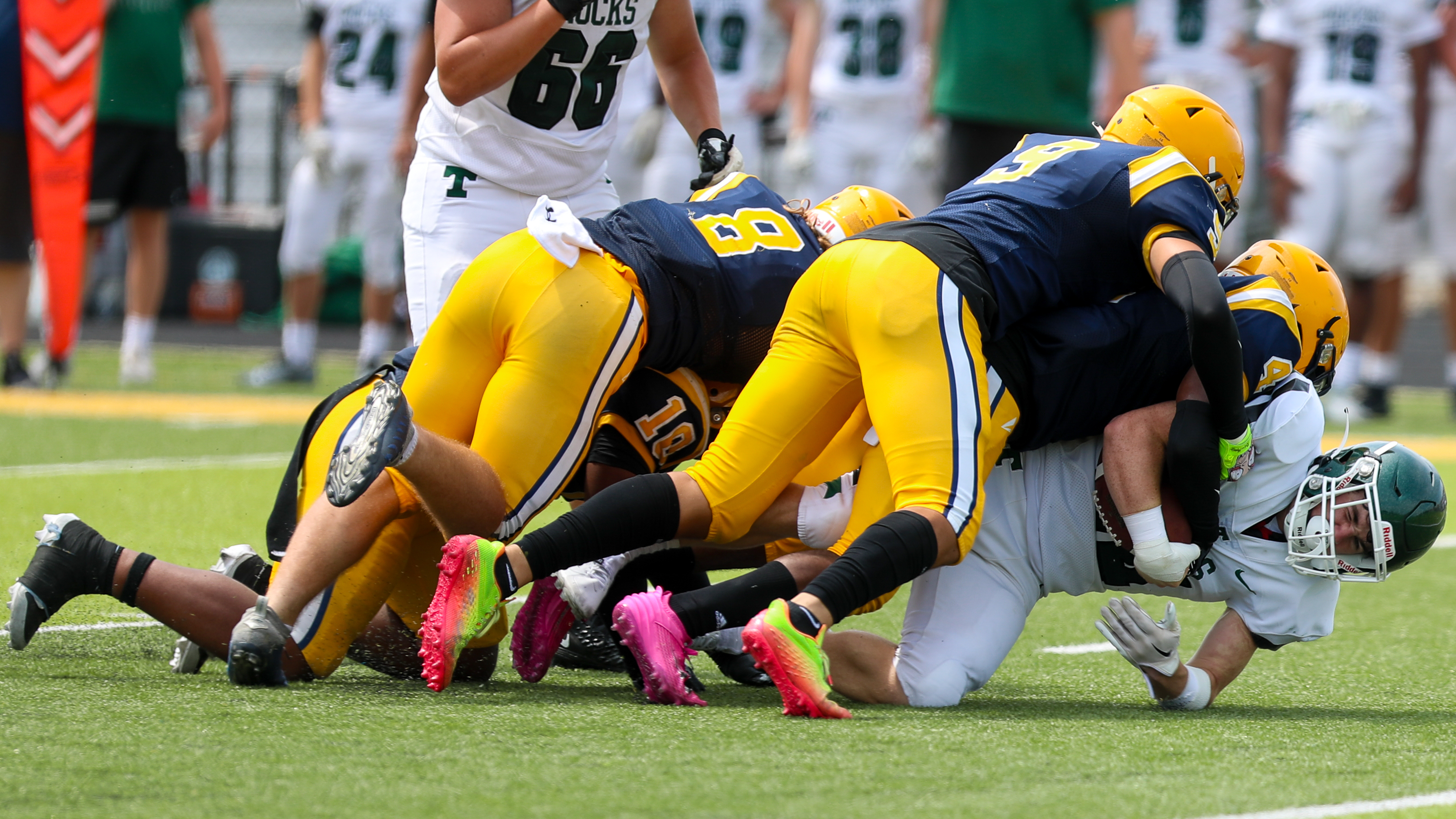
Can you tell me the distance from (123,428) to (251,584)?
389cm

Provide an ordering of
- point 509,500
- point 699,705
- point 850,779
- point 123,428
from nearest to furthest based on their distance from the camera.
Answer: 1. point 850,779
2. point 699,705
3. point 509,500
4. point 123,428

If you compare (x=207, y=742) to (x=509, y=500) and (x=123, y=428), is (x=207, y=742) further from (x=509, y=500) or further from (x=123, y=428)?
(x=123, y=428)

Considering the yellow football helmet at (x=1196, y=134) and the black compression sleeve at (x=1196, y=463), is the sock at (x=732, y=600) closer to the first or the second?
the black compression sleeve at (x=1196, y=463)

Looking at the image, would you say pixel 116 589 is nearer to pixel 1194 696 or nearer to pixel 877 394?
pixel 877 394

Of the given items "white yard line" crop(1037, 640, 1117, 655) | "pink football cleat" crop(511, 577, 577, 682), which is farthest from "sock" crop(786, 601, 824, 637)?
"white yard line" crop(1037, 640, 1117, 655)

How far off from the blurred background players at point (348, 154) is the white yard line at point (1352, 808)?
6.58 metres

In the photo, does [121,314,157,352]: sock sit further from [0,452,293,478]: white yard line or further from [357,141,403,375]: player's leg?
[0,452,293,478]: white yard line

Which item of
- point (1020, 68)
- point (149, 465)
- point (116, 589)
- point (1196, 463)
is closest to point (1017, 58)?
point (1020, 68)

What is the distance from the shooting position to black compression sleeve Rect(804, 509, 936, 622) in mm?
2811

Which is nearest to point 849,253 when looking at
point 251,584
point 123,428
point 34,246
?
point 251,584

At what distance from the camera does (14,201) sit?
7.69 metres

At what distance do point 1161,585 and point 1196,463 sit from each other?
0.28m

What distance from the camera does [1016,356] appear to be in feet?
10.3

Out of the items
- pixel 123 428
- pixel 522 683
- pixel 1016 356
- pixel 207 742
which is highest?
pixel 1016 356
